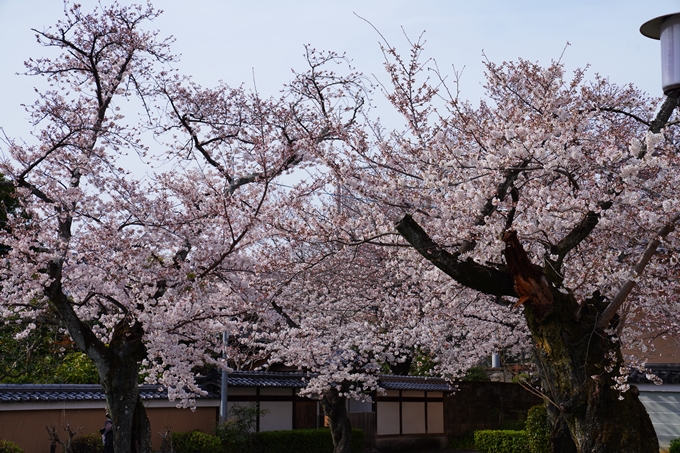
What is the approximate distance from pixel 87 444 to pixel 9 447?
1771mm

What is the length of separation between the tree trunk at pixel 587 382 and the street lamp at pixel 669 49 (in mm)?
3006

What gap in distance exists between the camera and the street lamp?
Result: 464 cm

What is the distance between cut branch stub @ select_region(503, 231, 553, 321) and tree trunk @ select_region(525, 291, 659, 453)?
7 cm

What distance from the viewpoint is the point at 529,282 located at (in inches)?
281

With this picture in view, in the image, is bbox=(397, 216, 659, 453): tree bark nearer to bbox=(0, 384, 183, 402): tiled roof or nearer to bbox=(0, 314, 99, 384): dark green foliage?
bbox=(0, 384, 183, 402): tiled roof

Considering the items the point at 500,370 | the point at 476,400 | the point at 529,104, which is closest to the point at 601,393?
the point at 529,104

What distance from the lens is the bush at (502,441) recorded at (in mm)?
19531

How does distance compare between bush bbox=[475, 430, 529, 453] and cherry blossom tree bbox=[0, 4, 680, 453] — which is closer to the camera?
cherry blossom tree bbox=[0, 4, 680, 453]

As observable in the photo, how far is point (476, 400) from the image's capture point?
25.7 meters

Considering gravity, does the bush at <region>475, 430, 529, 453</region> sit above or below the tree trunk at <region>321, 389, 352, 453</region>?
below

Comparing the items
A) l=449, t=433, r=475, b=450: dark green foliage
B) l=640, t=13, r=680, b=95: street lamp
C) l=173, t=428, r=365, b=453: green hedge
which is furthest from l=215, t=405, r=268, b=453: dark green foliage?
l=640, t=13, r=680, b=95: street lamp

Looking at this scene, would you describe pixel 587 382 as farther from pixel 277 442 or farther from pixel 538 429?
pixel 277 442

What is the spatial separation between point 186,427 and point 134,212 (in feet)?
29.1

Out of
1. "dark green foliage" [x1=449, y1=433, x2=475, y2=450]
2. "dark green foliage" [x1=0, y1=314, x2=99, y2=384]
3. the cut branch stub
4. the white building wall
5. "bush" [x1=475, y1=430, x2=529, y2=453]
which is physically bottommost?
"dark green foliage" [x1=449, y1=433, x2=475, y2=450]
